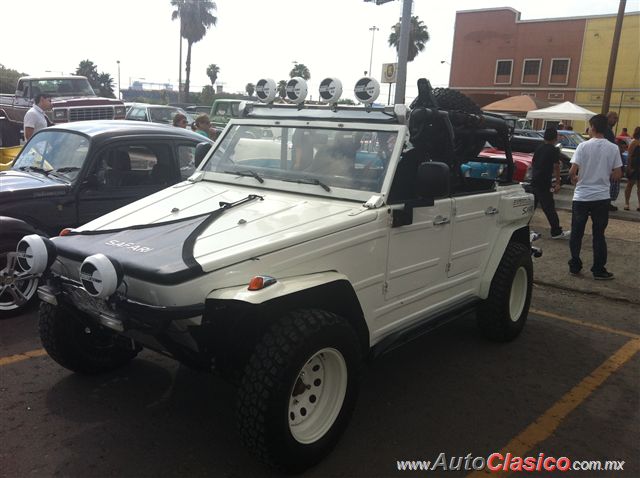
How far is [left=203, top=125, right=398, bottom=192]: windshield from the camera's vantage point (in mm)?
3469

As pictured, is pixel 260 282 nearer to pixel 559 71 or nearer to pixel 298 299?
pixel 298 299

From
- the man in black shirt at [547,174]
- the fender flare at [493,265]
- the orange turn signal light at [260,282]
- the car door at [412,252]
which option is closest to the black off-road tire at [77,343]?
the orange turn signal light at [260,282]

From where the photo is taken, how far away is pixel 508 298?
4.52m

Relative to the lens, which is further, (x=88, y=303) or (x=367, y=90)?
(x=367, y=90)

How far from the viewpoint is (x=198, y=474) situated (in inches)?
107

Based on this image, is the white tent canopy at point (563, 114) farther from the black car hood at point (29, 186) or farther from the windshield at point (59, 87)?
the black car hood at point (29, 186)

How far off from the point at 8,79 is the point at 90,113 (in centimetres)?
4991

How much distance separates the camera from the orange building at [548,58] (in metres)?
38.5

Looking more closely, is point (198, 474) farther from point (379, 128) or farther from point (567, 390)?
point (567, 390)

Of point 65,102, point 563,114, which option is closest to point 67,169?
point 65,102

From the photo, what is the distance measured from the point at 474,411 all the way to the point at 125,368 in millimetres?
2505

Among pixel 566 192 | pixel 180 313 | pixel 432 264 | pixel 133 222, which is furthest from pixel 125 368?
pixel 566 192

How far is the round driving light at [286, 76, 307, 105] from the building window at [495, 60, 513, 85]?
44978 millimetres

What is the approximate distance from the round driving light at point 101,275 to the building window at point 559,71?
151ft
